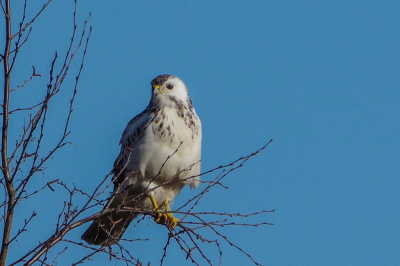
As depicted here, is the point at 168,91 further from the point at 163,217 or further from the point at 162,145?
the point at 163,217

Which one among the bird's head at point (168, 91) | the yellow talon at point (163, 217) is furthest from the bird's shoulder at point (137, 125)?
the yellow talon at point (163, 217)

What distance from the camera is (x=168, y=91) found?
6.27m

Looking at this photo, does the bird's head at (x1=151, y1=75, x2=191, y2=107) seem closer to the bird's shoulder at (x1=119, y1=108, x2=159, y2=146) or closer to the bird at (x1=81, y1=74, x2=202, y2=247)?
the bird at (x1=81, y1=74, x2=202, y2=247)

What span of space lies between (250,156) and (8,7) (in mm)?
1856

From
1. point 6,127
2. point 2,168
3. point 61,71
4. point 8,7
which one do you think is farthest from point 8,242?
point 8,7

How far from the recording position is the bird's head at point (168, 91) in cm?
616

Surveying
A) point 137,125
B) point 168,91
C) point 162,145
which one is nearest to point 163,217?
point 162,145

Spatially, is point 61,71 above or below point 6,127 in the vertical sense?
above

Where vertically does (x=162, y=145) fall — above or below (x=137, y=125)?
below

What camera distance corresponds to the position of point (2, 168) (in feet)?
12.5

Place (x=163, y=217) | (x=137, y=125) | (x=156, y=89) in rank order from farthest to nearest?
(x=156, y=89)
(x=137, y=125)
(x=163, y=217)

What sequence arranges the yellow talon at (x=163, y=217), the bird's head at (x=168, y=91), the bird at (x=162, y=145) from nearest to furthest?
the yellow talon at (x=163, y=217), the bird at (x=162, y=145), the bird's head at (x=168, y=91)

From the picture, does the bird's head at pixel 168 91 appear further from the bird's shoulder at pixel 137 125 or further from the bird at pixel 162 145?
the bird's shoulder at pixel 137 125

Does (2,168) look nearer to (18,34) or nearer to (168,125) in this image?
(18,34)
